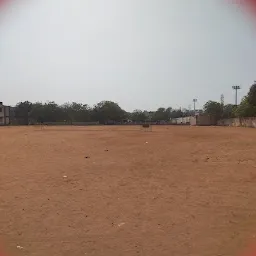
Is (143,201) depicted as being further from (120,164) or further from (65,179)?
(120,164)

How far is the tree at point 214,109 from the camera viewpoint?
298 ft

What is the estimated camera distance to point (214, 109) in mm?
92812

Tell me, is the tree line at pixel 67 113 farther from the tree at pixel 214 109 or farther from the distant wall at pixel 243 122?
the distant wall at pixel 243 122

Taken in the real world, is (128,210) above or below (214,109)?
below

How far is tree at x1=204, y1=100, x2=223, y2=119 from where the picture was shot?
90.9 m

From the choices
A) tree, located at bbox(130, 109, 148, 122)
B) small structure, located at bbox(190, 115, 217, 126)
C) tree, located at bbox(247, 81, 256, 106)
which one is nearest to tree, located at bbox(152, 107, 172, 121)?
tree, located at bbox(130, 109, 148, 122)

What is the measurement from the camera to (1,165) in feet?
43.9

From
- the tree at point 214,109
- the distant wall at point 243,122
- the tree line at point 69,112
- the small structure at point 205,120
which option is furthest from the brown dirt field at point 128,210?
the tree line at point 69,112

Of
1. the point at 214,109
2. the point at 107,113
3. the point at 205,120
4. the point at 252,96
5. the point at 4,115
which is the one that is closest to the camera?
the point at 252,96

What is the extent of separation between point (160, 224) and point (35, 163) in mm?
8794

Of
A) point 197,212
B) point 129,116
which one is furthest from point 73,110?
point 197,212

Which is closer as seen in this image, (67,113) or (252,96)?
(252,96)

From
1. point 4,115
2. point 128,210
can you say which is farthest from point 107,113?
point 128,210

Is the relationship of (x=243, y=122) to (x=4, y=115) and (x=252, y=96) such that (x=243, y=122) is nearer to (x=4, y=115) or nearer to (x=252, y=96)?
(x=252, y=96)
